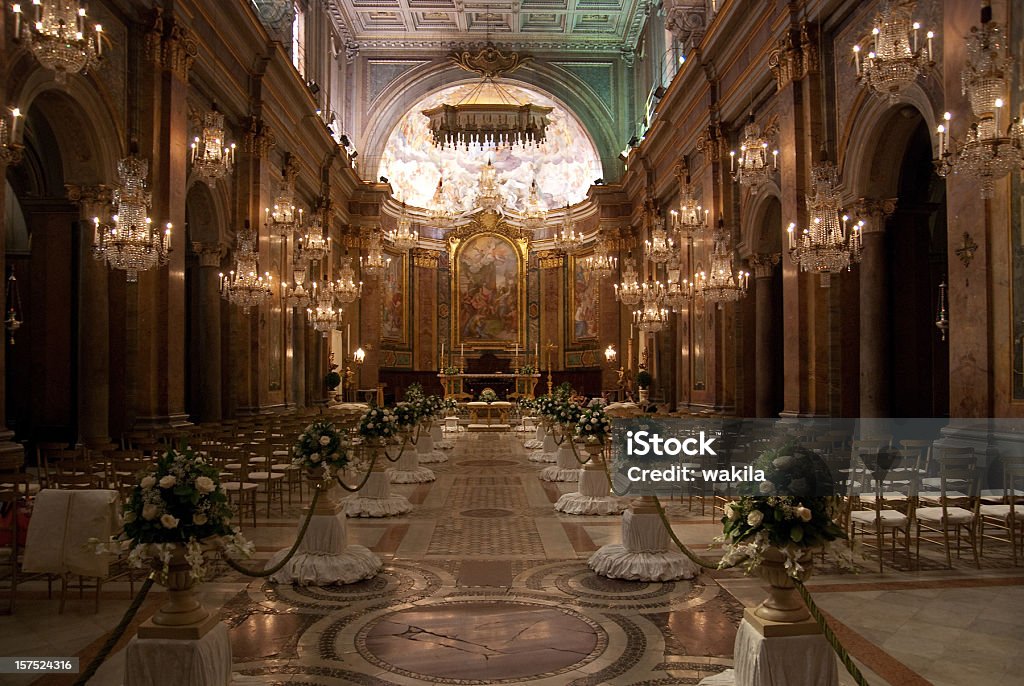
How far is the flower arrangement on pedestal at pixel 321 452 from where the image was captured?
24.5 feet

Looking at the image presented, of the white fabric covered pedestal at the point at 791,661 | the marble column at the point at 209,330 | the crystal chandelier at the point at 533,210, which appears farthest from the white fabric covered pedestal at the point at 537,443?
the crystal chandelier at the point at 533,210

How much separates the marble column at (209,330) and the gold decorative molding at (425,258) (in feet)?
59.9

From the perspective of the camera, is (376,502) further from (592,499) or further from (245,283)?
(245,283)

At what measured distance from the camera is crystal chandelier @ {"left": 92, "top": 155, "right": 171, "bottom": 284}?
1046cm

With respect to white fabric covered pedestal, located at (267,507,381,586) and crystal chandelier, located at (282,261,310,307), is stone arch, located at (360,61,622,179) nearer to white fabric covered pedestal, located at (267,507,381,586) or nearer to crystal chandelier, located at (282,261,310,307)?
Answer: crystal chandelier, located at (282,261,310,307)

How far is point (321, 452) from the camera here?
24.6 ft

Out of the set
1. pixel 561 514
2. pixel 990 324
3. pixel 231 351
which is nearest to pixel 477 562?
pixel 561 514

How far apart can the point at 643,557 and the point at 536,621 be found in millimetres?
1612

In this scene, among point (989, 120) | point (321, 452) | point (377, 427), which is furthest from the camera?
point (377, 427)

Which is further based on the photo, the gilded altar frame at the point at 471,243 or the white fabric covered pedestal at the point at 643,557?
the gilded altar frame at the point at 471,243

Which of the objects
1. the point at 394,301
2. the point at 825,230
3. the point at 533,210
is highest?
the point at 533,210

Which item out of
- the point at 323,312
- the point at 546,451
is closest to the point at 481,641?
the point at 546,451

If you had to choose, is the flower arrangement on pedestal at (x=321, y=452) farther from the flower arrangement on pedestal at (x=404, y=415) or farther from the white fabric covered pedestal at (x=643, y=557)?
the flower arrangement on pedestal at (x=404, y=415)

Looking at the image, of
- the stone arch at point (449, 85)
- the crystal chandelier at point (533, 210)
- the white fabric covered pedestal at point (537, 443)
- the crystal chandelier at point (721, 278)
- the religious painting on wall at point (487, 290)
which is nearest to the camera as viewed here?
the crystal chandelier at point (721, 278)
